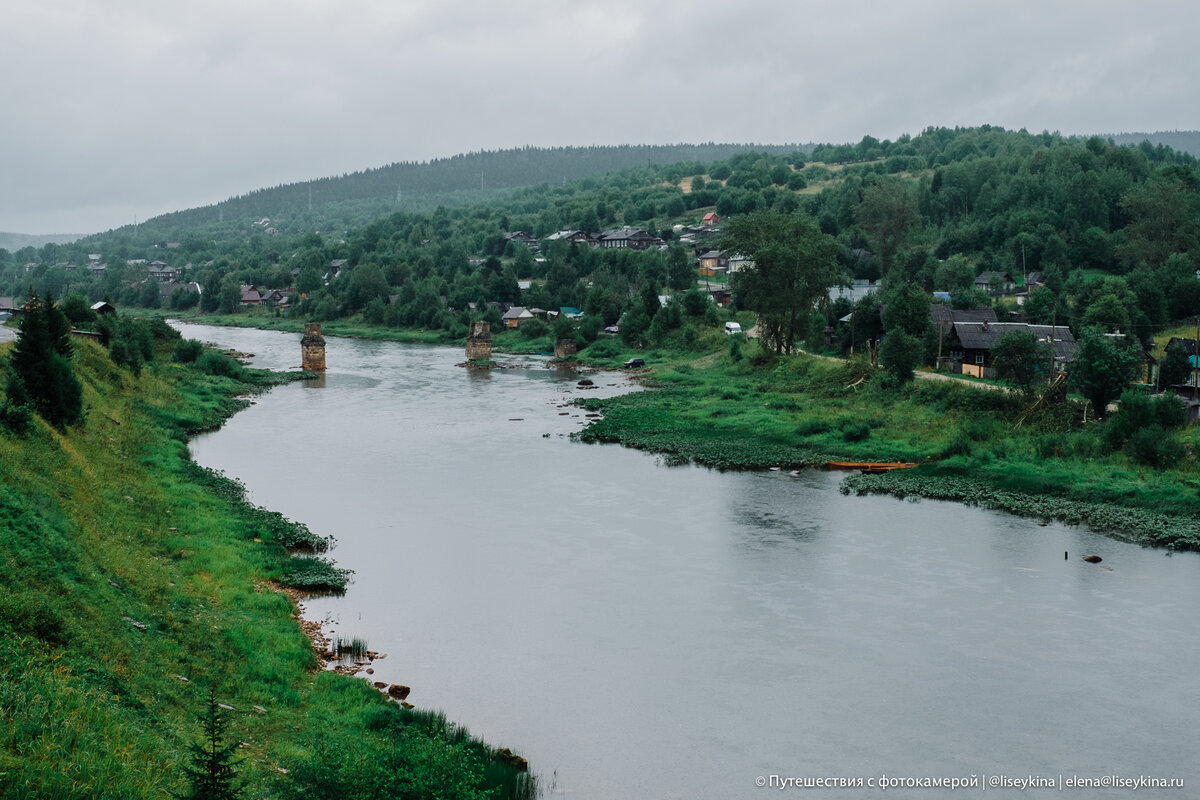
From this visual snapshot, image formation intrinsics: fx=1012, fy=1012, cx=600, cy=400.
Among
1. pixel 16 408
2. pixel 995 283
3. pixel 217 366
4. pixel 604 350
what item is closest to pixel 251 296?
pixel 604 350

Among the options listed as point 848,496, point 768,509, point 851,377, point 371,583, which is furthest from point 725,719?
point 851,377

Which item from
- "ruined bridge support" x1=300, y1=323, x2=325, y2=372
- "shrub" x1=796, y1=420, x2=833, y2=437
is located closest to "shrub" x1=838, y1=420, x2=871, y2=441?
"shrub" x1=796, y1=420, x2=833, y2=437

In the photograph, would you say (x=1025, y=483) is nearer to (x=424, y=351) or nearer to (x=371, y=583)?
(x=371, y=583)

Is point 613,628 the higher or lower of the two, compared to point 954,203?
lower

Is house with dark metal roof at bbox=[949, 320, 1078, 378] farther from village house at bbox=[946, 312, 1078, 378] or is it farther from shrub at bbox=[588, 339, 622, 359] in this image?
shrub at bbox=[588, 339, 622, 359]

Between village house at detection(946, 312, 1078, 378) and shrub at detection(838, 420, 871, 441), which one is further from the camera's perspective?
village house at detection(946, 312, 1078, 378)
